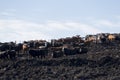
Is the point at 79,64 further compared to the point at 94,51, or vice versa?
the point at 94,51

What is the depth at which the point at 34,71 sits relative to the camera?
1257 inches

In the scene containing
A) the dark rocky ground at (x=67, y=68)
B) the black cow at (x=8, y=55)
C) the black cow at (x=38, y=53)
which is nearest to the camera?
the dark rocky ground at (x=67, y=68)

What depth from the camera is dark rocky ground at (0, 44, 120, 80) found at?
30391mm

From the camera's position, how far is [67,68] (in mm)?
32344

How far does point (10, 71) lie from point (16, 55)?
726 cm

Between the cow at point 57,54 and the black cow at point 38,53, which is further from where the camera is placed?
the black cow at point 38,53

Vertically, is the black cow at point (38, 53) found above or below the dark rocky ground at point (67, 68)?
above

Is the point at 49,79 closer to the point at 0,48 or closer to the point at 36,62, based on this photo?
the point at 36,62

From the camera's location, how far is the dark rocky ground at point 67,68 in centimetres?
3039

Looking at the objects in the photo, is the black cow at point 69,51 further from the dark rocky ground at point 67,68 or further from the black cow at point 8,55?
the black cow at point 8,55

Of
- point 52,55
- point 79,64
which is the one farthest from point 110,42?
point 79,64

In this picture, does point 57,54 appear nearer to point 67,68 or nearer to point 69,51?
point 69,51

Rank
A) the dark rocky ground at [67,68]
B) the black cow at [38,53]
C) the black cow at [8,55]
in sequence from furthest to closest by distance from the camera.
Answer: the black cow at [38,53]
the black cow at [8,55]
the dark rocky ground at [67,68]

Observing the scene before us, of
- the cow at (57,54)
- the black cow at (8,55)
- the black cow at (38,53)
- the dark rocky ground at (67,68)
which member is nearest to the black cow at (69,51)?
the cow at (57,54)
